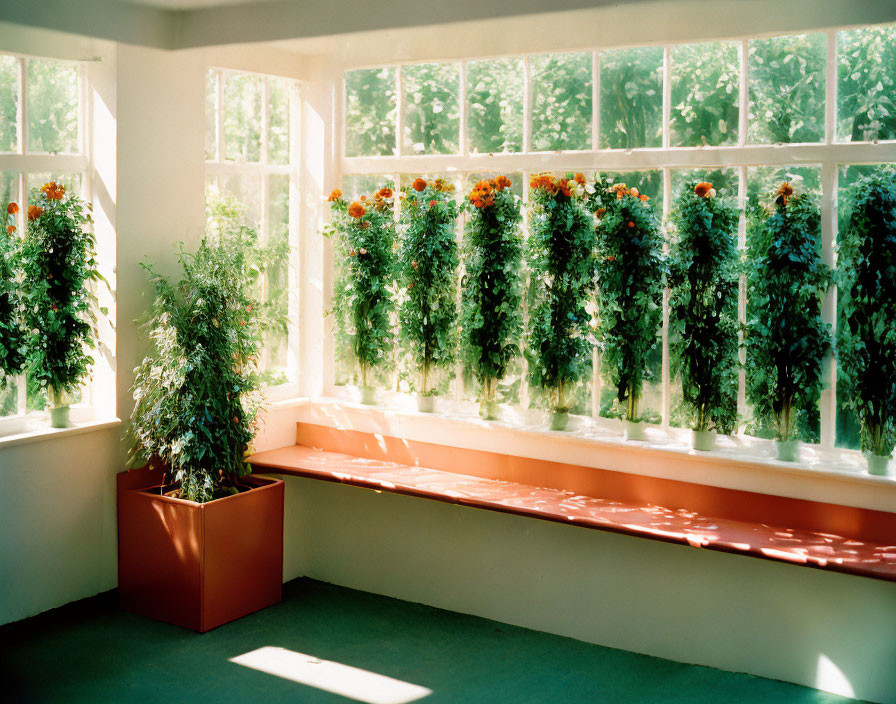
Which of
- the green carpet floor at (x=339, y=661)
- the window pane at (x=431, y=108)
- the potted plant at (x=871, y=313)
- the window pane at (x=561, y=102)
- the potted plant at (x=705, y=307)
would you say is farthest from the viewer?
the window pane at (x=431, y=108)

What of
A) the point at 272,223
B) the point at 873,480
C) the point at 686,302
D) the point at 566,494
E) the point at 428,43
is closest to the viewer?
the point at 873,480

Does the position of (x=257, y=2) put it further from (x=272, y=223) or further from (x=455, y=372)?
(x=455, y=372)

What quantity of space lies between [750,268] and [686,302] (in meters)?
0.35

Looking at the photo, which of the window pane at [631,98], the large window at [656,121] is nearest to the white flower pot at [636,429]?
the large window at [656,121]

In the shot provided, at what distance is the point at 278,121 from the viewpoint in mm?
6195

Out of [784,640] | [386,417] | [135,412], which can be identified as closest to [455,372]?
[386,417]

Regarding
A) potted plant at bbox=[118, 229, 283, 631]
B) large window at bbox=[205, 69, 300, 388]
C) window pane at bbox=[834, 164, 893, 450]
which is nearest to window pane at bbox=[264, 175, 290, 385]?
large window at bbox=[205, 69, 300, 388]

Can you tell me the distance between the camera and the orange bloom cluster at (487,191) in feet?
17.4

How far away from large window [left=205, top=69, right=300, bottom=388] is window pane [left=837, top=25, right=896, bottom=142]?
2.74m

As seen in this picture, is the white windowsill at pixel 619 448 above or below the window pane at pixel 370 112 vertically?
below

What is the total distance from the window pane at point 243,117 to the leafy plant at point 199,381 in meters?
0.80

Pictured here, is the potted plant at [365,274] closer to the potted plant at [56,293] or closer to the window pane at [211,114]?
the window pane at [211,114]

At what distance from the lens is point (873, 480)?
447 cm

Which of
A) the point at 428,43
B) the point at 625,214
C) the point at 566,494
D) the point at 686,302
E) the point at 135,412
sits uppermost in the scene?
the point at 428,43
